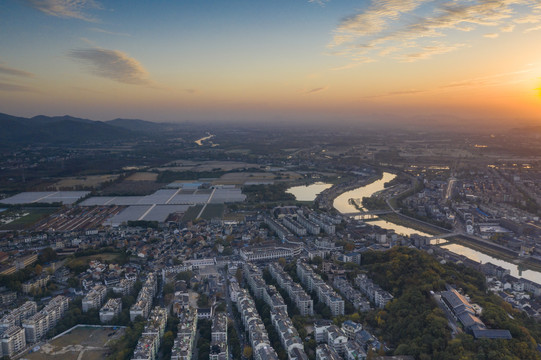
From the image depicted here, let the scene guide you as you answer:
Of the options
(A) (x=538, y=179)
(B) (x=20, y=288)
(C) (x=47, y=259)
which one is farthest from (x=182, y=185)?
(A) (x=538, y=179)

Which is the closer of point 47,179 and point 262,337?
point 262,337

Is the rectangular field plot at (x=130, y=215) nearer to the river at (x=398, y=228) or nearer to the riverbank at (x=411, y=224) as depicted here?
the river at (x=398, y=228)

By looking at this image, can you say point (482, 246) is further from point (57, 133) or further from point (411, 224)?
point (57, 133)

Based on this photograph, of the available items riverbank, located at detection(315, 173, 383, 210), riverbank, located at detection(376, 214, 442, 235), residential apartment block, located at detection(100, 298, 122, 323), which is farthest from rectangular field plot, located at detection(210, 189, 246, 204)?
residential apartment block, located at detection(100, 298, 122, 323)

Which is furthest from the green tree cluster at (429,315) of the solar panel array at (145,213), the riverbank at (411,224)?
the solar panel array at (145,213)

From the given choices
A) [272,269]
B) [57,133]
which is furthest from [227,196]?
[57,133]

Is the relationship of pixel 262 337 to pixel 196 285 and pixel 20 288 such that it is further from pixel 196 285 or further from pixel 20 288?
pixel 20 288

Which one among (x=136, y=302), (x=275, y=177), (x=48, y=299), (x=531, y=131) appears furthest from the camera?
(x=531, y=131)
